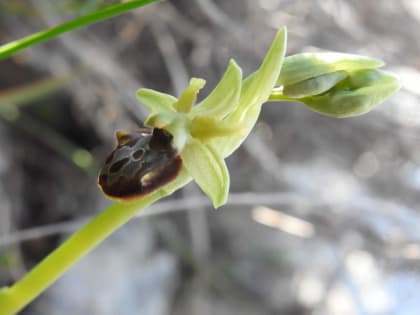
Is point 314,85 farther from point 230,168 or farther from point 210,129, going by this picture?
point 230,168

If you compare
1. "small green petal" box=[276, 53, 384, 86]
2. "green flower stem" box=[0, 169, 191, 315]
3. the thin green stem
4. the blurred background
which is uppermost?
"small green petal" box=[276, 53, 384, 86]

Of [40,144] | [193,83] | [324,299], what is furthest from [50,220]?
[193,83]

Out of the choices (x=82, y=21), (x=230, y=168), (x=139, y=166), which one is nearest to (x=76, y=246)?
(x=139, y=166)

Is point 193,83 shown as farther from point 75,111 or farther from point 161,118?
point 75,111

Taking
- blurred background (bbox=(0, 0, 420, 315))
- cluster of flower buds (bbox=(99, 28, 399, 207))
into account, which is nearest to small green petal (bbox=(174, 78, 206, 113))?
cluster of flower buds (bbox=(99, 28, 399, 207))

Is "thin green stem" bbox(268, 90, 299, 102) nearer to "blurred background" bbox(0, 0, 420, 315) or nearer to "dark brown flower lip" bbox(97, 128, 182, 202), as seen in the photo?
"dark brown flower lip" bbox(97, 128, 182, 202)

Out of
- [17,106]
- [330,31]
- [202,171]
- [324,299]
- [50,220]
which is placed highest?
[202,171]
